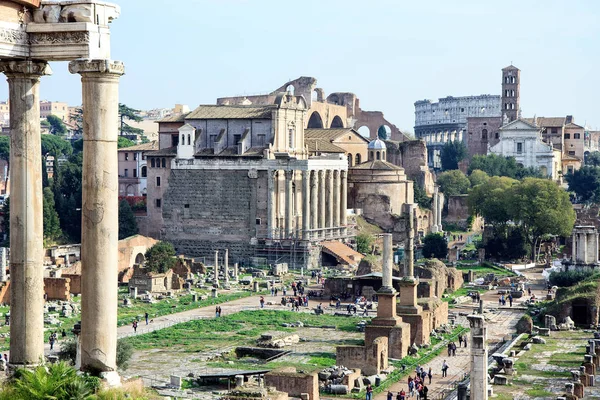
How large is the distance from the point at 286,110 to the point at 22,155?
48691 mm

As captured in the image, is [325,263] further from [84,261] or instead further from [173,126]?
[84,261]

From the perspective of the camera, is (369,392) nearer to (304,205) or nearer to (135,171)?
(304,205)

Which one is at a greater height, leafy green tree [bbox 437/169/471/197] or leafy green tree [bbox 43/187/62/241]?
leafy green tree [bbox 437/169/471/197]

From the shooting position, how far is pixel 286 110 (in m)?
59.2

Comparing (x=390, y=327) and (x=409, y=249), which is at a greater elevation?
(x=409, y=249)

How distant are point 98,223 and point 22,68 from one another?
172cm

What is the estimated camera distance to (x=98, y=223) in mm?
10383

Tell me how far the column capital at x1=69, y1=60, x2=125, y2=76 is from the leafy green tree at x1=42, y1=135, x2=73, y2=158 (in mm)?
77210

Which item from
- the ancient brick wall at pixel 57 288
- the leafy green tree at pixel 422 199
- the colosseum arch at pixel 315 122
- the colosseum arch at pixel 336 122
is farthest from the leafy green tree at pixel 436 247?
the colosseum arch at pixel 336 122

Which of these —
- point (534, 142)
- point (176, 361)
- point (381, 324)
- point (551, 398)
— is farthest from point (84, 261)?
point (534, 142)

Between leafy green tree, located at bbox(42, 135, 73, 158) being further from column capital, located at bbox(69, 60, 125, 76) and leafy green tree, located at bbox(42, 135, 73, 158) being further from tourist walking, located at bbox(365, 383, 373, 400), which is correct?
column capital, located at bbox(69, 60, 125, 76)

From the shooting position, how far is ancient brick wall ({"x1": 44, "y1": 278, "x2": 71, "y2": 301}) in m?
42.3

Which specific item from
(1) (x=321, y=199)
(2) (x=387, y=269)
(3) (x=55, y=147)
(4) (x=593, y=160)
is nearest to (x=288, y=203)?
(1) (x=321, y=199)

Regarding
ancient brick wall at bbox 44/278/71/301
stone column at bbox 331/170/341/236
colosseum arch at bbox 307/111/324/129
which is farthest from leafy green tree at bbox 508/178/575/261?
colosseum arch at bbox 307/111/324/129
